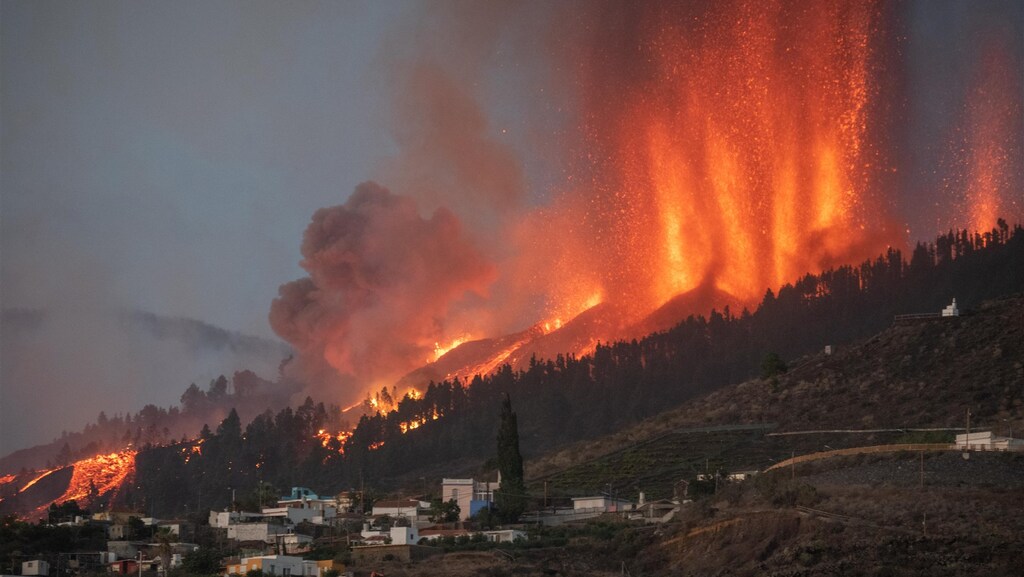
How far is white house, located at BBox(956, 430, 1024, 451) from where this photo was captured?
87.8 metres

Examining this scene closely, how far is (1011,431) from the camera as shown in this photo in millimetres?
95938

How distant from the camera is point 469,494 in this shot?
4461 inches

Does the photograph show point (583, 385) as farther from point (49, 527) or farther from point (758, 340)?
point (49, 527)

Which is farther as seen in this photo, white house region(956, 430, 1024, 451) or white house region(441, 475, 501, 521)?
white house region(441, 475, 501, 521)

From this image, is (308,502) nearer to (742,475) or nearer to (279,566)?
(279,566)

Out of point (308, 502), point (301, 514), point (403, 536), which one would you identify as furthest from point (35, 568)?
point (308, 502)

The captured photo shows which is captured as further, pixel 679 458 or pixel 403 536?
pixel 679 458

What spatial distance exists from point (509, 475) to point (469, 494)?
3.25m

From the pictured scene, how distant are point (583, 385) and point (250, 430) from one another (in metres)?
45.1

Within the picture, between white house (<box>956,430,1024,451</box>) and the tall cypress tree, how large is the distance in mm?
29839

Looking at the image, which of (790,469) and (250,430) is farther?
(250,430)

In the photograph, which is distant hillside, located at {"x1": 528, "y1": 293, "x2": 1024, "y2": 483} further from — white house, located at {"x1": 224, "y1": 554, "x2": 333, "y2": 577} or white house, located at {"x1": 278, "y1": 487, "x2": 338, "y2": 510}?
white house, located at {"x1": 224, "y1": 554, "x2": 333, "y2": 577}

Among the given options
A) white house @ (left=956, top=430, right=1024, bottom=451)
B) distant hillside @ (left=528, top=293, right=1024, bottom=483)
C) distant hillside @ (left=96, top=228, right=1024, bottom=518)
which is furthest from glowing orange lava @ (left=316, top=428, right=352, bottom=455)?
white house @ (left=956, top=430, right=1024, bottom=451)

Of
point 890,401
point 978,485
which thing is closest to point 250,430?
point 890,401
